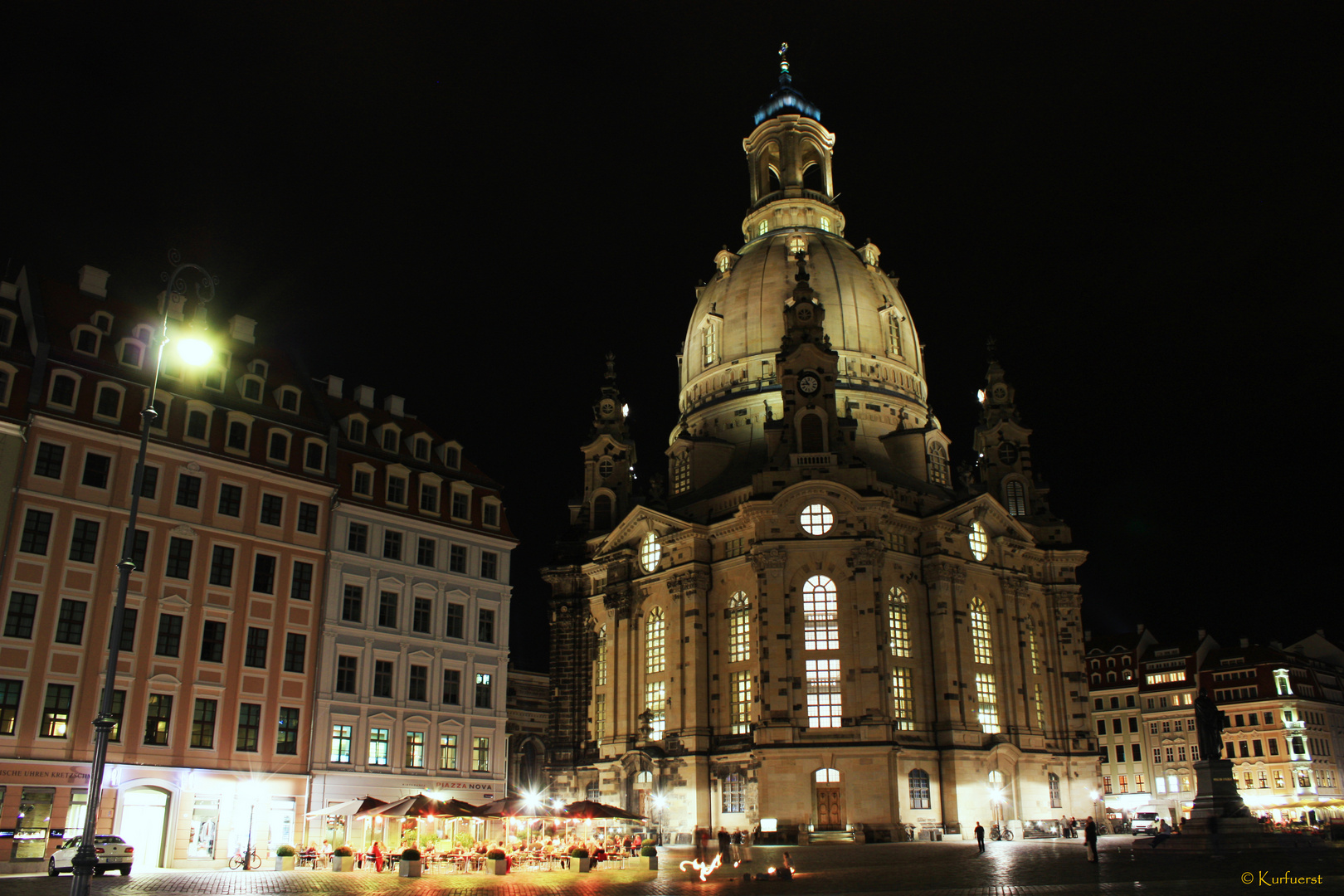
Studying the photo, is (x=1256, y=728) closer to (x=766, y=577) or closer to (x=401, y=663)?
(x=766, y=577)

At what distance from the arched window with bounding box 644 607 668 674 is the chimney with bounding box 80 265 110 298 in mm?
41203

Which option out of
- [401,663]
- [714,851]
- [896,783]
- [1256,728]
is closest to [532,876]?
[401,663]

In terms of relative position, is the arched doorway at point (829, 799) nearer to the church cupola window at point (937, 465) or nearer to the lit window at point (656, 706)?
the lit window at point (656, 706)

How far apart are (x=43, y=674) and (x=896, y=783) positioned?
150 feet

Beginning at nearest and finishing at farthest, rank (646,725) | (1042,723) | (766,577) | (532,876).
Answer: (532,876) < (766,577) < (646,725) < (1042,723)

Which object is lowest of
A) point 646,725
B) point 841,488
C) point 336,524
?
point 646,725

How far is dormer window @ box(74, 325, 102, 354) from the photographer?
46.9 m

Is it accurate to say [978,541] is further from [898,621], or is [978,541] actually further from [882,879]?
[882,879]

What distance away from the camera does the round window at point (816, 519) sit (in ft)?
231

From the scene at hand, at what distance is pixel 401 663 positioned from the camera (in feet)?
176

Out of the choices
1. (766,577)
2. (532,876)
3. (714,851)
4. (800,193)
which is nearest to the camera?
(532,876)

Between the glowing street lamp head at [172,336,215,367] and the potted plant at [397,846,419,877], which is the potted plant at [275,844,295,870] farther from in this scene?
the glowing street lamp head at [172,336,215,367]

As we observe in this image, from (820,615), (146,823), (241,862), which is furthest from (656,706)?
(146,823)

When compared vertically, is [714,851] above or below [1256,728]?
below
